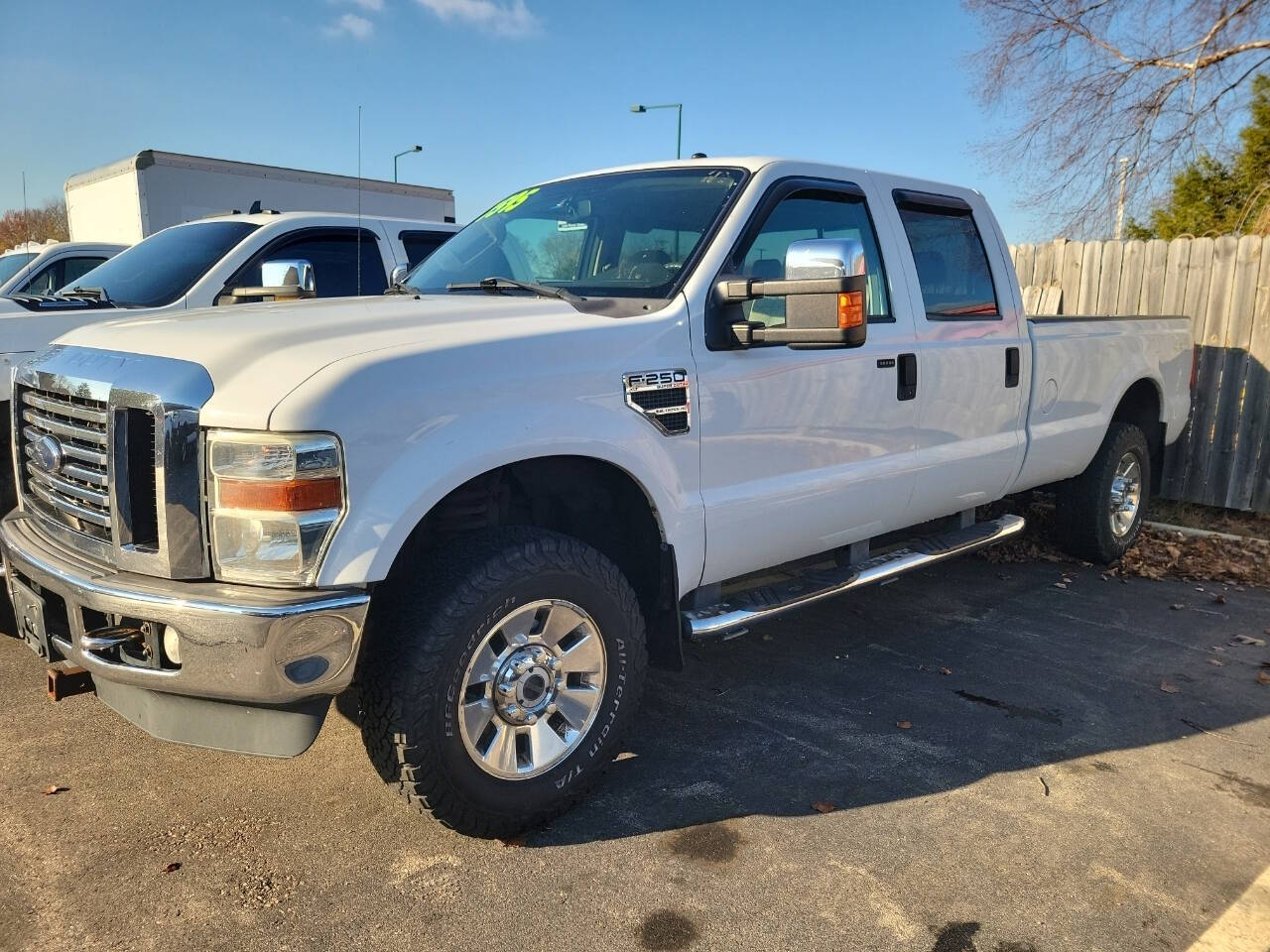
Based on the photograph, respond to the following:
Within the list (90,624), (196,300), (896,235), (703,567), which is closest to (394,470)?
(90,624)

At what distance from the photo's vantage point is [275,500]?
2.49 metres

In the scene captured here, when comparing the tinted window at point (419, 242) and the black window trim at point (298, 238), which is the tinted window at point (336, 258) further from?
the tinted window at point (419, 242)

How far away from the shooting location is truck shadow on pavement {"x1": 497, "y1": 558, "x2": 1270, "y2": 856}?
11.0ft

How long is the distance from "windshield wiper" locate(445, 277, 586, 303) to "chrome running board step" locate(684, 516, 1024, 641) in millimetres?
1239

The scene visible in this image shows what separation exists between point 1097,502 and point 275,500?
526cm

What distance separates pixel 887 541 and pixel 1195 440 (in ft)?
14.8

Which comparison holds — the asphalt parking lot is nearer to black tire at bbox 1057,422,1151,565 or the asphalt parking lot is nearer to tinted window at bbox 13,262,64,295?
black tire at bbox 1057,422,1151,565

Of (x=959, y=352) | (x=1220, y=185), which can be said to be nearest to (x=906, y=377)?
(x=959, y=352)

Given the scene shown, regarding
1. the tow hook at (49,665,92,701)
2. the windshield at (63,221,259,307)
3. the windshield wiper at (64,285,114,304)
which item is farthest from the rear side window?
the windshield wiper at (64,285,114,304)

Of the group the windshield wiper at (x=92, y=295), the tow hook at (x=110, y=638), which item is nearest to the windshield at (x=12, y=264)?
the windshield wiper at (x=92, y=295)

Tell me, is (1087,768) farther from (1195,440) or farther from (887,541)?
(1195,440)

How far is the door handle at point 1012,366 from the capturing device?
4.93 m

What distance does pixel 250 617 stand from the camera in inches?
95.7

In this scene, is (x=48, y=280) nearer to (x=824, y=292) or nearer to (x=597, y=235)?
(x=597, y=235)
